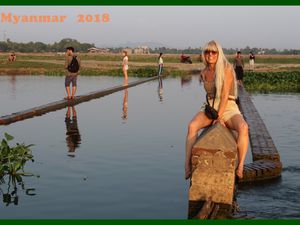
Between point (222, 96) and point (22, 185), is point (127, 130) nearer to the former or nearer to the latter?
point (22, 185)

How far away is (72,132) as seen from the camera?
11.5 metres

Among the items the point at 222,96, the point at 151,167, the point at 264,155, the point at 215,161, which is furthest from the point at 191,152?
the point at 264,155

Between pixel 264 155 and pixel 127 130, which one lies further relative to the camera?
pixel 127 130

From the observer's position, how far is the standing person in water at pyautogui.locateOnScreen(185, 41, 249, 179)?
6.01 m

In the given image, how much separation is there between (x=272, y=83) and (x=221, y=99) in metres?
25.3

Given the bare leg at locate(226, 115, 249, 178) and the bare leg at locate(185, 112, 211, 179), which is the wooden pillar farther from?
the bare leg at locate(226, 115, 249, 178)

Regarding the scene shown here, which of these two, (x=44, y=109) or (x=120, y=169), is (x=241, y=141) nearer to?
(x=120, y=169)

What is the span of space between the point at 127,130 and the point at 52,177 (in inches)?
184

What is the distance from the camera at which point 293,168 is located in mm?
8570

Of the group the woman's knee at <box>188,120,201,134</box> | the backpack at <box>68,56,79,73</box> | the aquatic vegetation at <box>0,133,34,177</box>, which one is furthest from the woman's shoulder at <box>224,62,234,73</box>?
the backpack at <box>68,56,79,73</box>

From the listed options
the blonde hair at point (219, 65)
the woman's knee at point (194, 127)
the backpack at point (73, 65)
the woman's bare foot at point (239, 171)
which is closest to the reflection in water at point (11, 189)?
the woman's knee at point (194, 127)

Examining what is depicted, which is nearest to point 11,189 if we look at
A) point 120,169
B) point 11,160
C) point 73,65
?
point 11,160

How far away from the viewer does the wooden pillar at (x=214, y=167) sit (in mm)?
5391

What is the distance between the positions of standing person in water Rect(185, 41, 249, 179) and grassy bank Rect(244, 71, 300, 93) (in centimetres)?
2171
